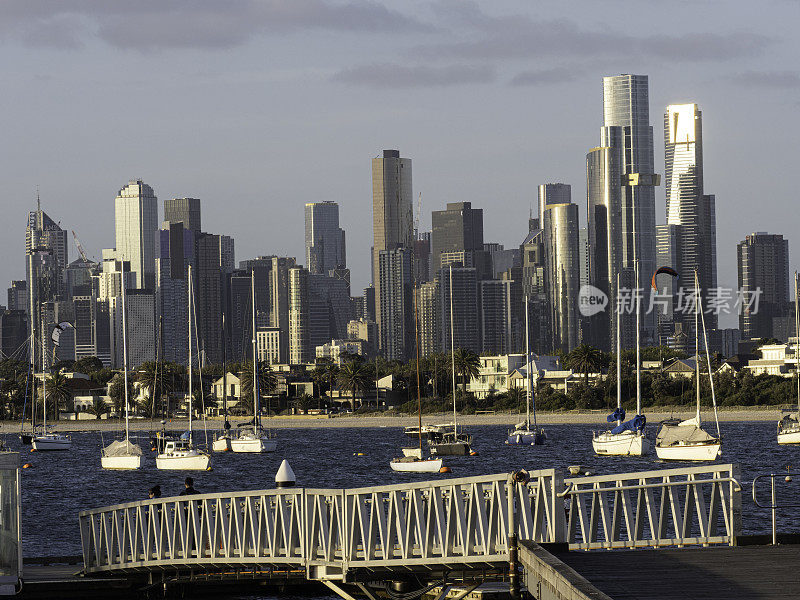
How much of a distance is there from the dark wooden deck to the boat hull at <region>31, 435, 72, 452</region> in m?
120

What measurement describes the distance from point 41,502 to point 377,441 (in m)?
69.1

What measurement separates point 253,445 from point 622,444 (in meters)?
33.3

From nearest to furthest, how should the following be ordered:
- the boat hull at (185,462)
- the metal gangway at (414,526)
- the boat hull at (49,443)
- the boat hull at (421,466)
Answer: the metal gangway at (414,526), the boat hull at (421,466), the boat hull at (185,462), the boat hull at (49,443)

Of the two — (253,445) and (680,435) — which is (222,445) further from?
(680,435)

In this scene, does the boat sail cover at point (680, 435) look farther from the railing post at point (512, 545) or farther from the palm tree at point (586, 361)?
the palm tree at point (586, 361)

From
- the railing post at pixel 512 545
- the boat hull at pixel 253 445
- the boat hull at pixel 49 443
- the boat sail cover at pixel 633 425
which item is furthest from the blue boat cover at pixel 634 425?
the railing post at pixel 512 545

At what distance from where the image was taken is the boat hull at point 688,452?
301ft

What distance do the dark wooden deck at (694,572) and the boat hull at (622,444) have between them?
77178mm

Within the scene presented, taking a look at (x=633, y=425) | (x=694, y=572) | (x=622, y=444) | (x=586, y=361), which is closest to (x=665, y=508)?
(x=694, y=572)

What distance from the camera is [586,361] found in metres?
186

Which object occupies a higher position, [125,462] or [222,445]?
[125,462]

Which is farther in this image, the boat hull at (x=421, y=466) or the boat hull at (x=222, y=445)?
the boat hull at (x=222, y=445)

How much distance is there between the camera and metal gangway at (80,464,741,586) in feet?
73.5

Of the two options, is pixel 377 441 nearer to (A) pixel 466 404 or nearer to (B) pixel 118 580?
(A) pixel 466 404
